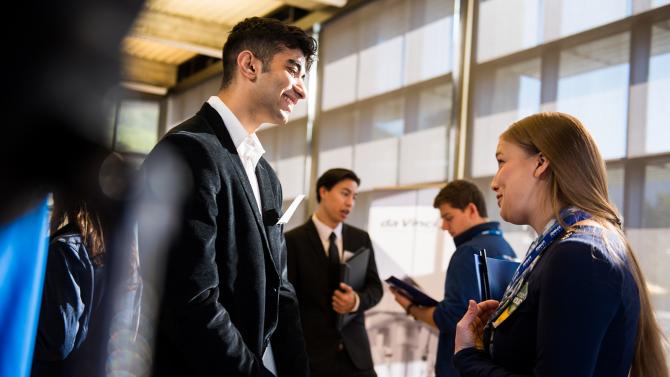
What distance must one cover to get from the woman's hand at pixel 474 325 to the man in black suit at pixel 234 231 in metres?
0.40

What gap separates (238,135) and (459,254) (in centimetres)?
159

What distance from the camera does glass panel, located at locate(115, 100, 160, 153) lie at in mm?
335

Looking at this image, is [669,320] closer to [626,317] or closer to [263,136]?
[626,317]

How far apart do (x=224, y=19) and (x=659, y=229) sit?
6.16 m

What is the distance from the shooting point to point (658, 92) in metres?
3.42

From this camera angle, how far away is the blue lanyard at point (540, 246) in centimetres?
130

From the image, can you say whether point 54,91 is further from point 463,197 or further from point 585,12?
point 585,12

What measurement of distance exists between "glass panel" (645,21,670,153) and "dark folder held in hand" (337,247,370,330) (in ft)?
5.58

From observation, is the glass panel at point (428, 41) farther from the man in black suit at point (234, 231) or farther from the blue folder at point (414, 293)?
the man in black suit at point (234, 231)

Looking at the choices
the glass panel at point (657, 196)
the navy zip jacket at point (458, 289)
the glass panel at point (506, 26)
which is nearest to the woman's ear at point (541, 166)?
the navy zip jacket at point (458, 289)

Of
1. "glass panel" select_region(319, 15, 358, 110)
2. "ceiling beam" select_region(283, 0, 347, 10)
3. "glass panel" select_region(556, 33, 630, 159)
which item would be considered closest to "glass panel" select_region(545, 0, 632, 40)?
"glass panel" select_region(556, 33, 630, 159)

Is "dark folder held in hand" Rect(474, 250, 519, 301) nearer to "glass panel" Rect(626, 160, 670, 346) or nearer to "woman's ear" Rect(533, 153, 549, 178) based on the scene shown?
"woman's ear" Rect(533, 153, 549, 178)

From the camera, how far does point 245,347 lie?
129cm

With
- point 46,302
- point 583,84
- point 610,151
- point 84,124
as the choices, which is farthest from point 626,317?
point 583,84
